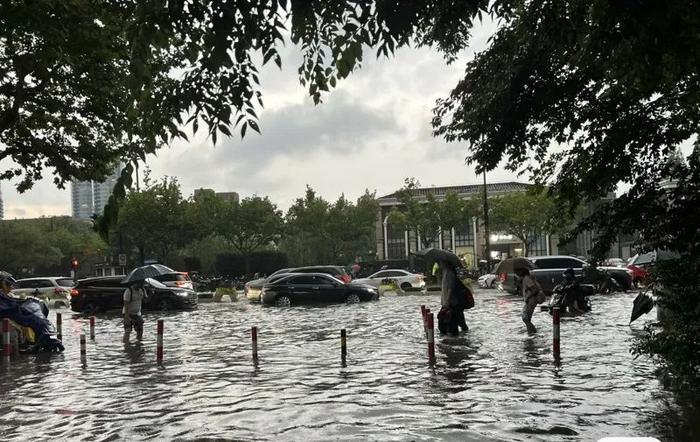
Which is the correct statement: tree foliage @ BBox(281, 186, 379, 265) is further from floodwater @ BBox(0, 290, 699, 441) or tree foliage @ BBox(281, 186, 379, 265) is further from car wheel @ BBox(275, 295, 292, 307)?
floodwater @ BBox(0, 290, 699, 441)

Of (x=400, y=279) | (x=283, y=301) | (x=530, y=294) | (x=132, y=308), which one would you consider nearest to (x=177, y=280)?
(x=283, y=301)

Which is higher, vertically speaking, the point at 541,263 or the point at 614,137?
the point at 614,137

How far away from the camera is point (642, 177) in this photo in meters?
9.03

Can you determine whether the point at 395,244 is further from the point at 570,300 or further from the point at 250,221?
the point at 570,300

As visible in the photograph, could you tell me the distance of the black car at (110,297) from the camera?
27.4 meters

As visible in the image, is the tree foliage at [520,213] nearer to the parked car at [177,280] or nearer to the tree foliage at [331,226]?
the tree foliage at [331,226]

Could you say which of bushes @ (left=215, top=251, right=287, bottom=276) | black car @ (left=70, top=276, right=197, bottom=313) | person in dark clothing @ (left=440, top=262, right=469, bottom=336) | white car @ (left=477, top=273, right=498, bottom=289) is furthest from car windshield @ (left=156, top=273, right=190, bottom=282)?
bushes @ (left=215, top=251, right=287, bottom=276)

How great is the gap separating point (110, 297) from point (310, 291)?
802cm

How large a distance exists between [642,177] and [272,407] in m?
5.65

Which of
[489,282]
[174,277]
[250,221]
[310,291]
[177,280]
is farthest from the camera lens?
[250,221]

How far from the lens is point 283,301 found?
2784 centimetres

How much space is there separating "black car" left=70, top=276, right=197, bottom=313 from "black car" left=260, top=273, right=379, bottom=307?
11.9 ft

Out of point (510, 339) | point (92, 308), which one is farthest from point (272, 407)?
point (92, 308)

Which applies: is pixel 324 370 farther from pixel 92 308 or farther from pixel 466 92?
pixel 92 308
